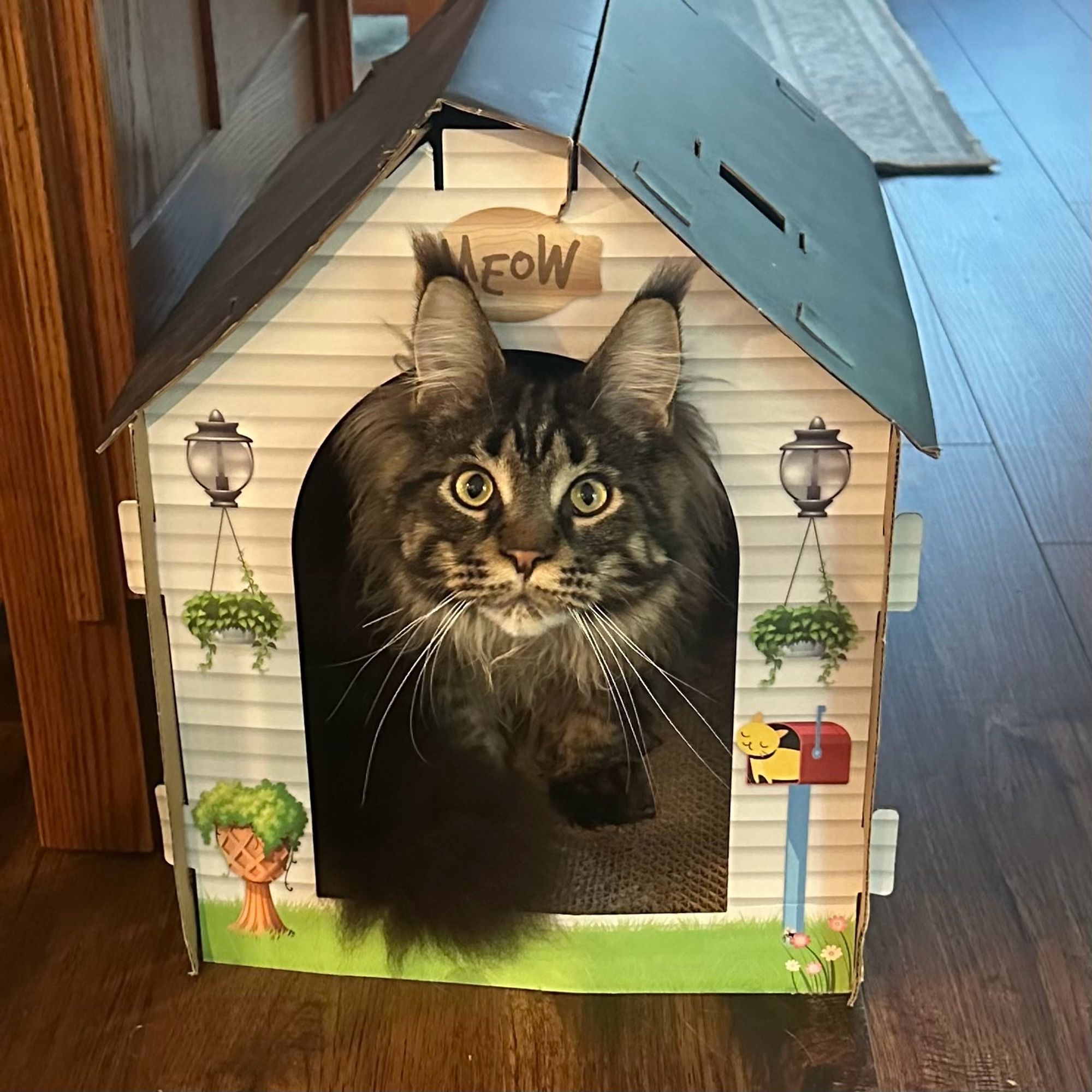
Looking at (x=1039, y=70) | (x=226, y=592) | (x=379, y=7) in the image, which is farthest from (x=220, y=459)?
(x=1039, y=70)

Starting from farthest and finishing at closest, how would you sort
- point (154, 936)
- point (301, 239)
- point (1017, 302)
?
point (1017, 302) < point (154, 936) < point (301, 239)

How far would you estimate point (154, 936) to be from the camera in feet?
2.81

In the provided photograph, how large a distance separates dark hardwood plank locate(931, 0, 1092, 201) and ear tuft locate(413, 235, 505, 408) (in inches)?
60.3

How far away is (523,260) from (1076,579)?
747 millimetres

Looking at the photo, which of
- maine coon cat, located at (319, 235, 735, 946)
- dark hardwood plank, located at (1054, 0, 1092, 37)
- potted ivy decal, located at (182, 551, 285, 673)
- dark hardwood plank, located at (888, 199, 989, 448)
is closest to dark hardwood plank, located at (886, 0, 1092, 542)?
dark hardwood plank, located at (888, 199, 989, 448)

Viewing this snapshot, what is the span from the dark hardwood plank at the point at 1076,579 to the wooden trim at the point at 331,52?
0.78m

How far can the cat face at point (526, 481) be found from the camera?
67cm

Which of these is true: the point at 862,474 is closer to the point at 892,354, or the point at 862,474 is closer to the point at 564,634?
the point at 892,354

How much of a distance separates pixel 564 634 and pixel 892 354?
21cm

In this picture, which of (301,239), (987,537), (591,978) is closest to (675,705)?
(591,978)

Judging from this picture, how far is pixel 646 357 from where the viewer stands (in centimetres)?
66

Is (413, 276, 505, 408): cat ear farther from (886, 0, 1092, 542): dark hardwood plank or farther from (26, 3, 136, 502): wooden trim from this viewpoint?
(886, 0, 1092, 542): dark hardwood plank

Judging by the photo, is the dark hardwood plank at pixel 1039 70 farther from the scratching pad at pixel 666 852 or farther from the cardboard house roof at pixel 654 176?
the scratching pad at pixel 666 852

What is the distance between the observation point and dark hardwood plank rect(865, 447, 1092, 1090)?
2.57 ft
